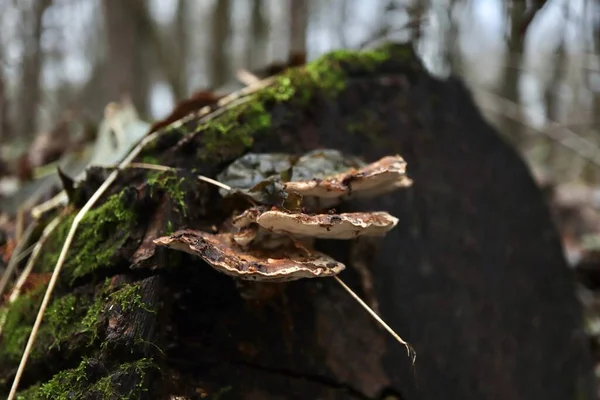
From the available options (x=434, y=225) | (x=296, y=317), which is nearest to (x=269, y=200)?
(x=296, y=317)

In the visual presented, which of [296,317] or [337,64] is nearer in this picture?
[296,317]

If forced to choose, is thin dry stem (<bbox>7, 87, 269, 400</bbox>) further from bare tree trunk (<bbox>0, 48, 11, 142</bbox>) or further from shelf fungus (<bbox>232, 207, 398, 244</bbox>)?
bare tree trunk (<bbox>0, 48, 11, 142</bbox>)

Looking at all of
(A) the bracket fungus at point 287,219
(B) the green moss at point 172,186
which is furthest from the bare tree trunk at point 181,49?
(A) the bracket fungus at point 287,219

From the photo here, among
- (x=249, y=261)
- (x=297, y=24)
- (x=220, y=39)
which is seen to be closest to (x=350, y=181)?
(x=249, y=261)

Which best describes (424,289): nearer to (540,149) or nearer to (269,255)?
(269,255)

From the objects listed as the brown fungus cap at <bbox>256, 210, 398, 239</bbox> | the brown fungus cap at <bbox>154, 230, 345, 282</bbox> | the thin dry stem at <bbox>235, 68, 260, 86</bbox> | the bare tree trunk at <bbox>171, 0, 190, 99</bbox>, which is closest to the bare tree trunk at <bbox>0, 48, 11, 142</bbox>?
the thin dry stem at <bbox>235, 68, 260, 86</bbox>

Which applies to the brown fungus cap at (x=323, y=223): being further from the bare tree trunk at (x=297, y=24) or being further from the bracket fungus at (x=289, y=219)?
the bare tree trunk at (x=297, y=24)
